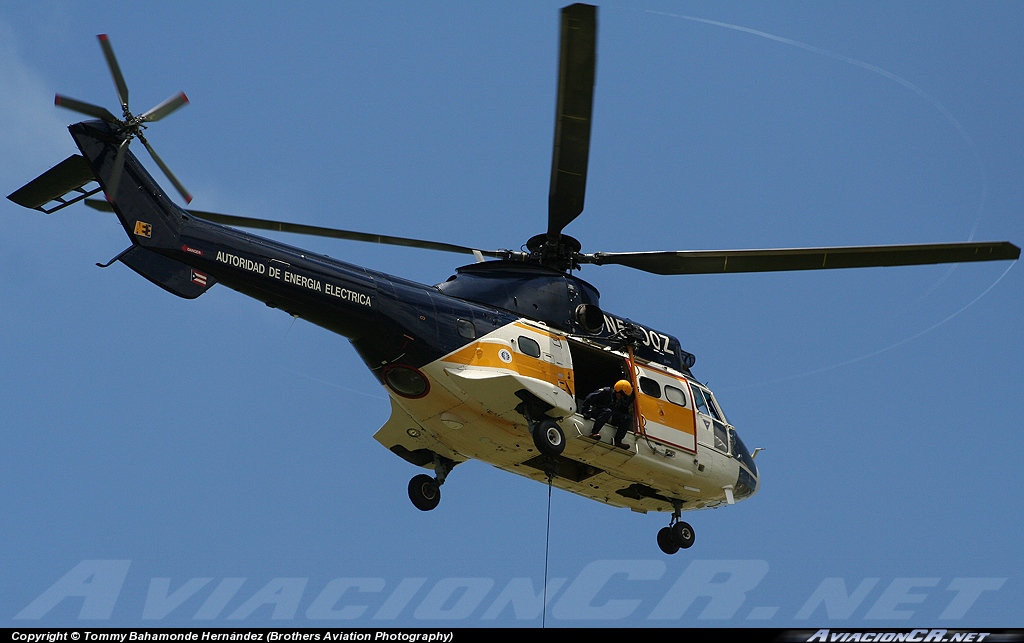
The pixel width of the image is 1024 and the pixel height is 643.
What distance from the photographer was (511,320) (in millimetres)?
23125

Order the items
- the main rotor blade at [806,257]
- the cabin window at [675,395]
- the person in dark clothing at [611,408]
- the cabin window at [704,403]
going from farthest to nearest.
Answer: the cabin window at [704,403], the cabin window at [675,395], the main rotor blade at [806,257], the person in dark clothing at [611,408]

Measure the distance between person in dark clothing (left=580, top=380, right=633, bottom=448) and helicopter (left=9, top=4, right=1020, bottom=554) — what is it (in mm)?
180

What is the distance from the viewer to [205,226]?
66.7 feet

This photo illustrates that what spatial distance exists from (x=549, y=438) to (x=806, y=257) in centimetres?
577

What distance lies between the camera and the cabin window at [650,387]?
80.1ft

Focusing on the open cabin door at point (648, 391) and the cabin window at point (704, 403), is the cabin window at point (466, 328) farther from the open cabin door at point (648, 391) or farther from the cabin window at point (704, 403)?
the cabin window at point (704, 403)

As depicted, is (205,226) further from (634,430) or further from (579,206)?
(634,430)

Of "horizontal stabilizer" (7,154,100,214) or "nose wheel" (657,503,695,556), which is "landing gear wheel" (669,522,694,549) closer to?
"nose wheel" (657,503,695,556)

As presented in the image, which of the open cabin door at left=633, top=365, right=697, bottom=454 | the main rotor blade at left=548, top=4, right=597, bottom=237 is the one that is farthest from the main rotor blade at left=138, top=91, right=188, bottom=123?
the open cabin door at left=633, top=365, right=697, bottom=454

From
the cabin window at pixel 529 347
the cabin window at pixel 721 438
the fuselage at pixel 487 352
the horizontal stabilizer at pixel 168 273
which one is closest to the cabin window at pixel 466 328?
the fuselage at pixel 487 352

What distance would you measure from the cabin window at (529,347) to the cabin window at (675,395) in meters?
3.19
